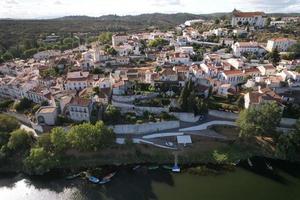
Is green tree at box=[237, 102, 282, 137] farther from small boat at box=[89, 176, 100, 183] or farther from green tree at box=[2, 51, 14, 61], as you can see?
green tree at box=[2, 51, 14, 61]

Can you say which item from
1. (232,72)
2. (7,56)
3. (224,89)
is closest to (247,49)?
(232,72)

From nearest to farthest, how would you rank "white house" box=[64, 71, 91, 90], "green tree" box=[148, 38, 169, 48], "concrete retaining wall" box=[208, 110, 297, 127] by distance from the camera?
1. "concrete retaining wall" box=[208, 110, 297, 127]
2. "white house" box=[64, 71, 91, 90]
3. "green tree" box=[148, 38, 169, 48]

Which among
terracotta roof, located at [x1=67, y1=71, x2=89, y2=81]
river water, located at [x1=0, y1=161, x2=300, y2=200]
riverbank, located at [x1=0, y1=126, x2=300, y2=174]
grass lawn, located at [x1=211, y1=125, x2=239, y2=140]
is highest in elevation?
terracotta roof, located at [x1=67, y1=71, x2=89, y2=81]

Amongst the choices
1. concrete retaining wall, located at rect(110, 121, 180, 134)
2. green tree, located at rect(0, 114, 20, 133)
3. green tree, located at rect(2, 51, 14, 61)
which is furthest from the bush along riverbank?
green tree, located at rect(2, 51, 14, 61)

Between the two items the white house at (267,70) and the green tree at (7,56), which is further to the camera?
the green tree at (7,56)

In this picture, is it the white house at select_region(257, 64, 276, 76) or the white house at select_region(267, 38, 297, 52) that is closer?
the white house at select_region(257, 64, 276, 76)

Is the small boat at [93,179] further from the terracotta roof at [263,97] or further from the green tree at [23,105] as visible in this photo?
the terracotta roof at [263,97]

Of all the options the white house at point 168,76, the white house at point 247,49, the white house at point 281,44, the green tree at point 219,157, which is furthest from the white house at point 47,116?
the white house at point 281,44

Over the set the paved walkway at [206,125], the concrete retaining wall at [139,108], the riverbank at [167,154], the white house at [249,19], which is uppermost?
the white house at [249,19]
